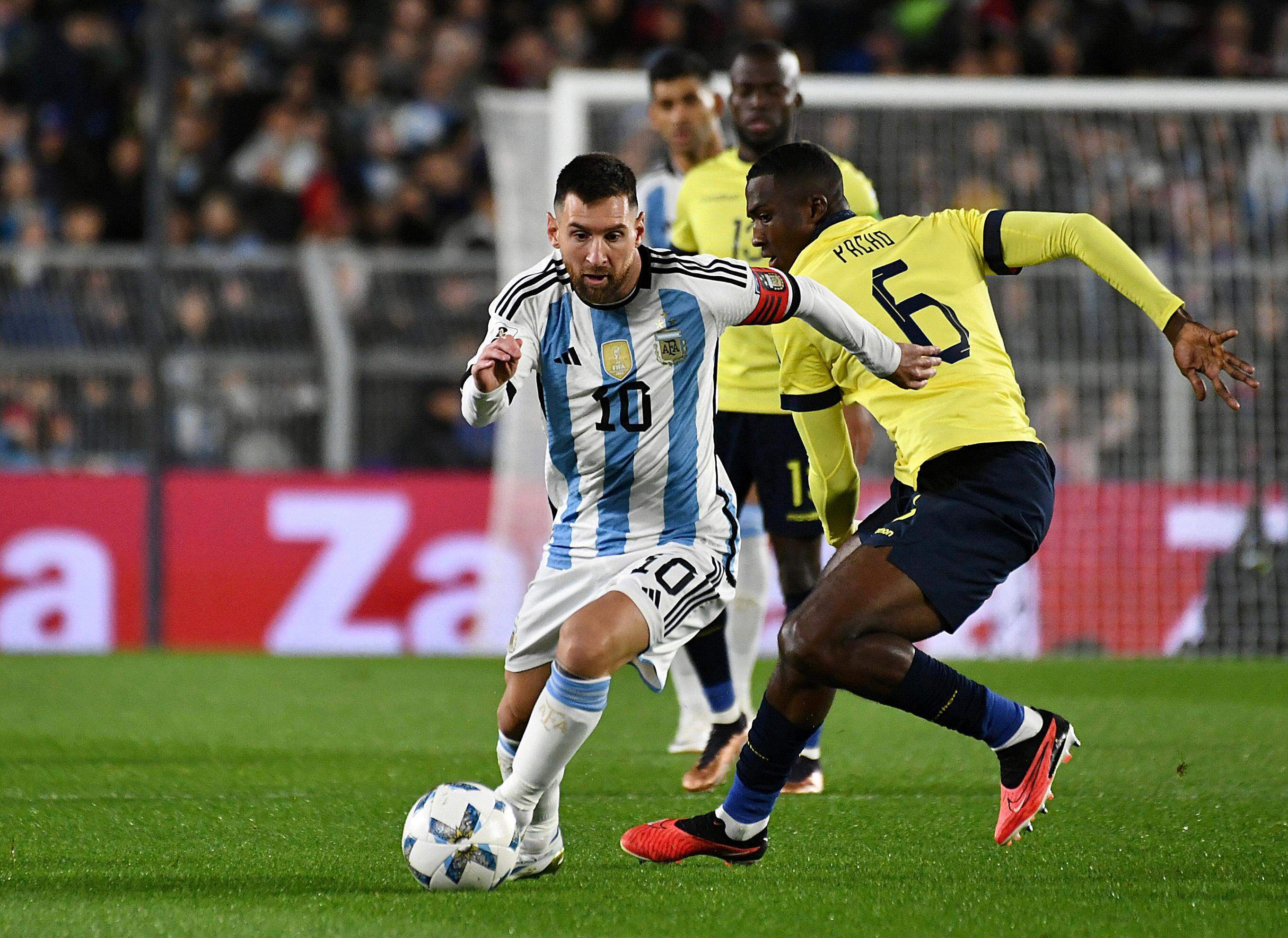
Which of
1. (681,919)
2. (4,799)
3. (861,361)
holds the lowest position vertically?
(4,799)

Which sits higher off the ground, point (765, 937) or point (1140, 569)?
point (765, 937)

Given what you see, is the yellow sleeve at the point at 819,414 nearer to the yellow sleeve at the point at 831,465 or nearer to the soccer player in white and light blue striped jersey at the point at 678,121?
the yellow sleeve at the point at 831,465

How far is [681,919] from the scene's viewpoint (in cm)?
369

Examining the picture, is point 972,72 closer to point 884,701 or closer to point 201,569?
point 201,569

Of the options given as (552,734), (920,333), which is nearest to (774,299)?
(920,333)

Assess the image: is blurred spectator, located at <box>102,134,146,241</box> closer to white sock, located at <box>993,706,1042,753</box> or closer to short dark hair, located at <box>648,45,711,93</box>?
short dark hair, located at <box>648,45,711,93</box>

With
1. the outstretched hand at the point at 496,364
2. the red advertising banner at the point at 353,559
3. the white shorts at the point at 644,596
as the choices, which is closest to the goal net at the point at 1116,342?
the red advertising banner at the point at 353,559

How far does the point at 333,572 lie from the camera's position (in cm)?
1053

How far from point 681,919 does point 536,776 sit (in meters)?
0.55

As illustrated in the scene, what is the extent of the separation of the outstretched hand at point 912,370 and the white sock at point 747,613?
2.02 m

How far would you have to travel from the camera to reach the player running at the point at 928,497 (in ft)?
13.8

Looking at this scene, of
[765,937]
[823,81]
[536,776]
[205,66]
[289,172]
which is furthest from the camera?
[205,66]

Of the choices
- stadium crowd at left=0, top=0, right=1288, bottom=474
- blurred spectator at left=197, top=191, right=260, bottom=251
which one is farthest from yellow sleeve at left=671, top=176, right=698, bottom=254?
blurred spectator at left=197, top=191, right=260, bottom=251

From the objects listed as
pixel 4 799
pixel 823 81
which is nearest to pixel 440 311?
pixel 823 81
